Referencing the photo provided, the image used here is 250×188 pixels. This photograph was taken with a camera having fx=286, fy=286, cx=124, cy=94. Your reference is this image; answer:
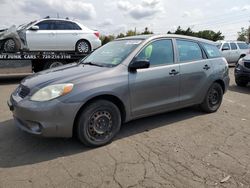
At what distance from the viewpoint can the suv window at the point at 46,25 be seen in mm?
11278

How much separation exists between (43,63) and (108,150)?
801cm

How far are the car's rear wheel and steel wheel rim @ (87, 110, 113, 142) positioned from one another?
318 inches

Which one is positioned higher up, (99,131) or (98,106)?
(98,106)

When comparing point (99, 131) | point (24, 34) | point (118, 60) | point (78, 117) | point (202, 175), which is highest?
point (24, 34)

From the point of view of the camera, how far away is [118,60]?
15.4 ft

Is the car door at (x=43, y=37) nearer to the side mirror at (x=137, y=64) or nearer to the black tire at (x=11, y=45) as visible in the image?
the black tire at (x=11, y=45)

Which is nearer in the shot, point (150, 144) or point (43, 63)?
point (150, 144)

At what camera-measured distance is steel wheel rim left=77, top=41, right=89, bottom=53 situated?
12039mm

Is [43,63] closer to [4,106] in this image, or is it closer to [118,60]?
[4,106]

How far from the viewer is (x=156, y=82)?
4.88 m

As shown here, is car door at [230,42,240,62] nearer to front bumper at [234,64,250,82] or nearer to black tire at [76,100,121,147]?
front bumper at [234,64,250,82]

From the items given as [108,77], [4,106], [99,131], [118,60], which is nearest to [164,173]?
[99,131]

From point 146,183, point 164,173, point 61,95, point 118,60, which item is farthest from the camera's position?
point 118,60

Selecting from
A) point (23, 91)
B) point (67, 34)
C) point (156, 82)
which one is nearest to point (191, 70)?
point (156, 82)
